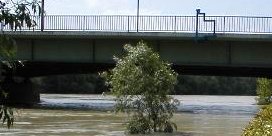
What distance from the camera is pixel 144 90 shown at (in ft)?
78.6

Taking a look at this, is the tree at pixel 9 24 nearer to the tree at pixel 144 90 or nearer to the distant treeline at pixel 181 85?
the tree at pixel 144 90

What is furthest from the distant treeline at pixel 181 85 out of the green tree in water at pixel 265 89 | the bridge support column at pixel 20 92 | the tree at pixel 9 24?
the tree at pixel 9 24

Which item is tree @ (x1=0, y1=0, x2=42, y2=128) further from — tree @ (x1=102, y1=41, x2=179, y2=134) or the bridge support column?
the bridge support column

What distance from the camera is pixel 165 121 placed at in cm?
2456

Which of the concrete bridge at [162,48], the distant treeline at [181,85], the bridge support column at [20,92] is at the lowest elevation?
the distant treeline at [181,85]

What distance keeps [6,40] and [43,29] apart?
3969cm

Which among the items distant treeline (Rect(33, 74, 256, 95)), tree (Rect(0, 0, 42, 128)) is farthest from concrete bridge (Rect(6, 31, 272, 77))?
distant treeline (Rect(33, 74, 256, 95))

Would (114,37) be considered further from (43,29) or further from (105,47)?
(43,29)

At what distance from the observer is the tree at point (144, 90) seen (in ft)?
78.1

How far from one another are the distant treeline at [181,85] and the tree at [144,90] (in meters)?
77.3

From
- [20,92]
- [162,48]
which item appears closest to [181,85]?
[20,92]

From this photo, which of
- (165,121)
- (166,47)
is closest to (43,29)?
(166,47)

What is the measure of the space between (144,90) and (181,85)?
361ft

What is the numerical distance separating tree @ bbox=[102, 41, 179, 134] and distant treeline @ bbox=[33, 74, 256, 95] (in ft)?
254
